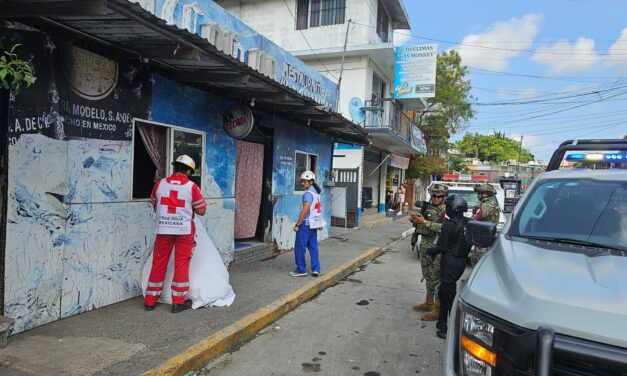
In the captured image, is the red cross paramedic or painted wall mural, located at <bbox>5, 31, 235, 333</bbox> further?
the red cross paramedic

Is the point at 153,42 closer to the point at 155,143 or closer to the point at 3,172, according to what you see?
the point at 155,143

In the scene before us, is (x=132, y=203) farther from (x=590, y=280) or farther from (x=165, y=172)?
(x=590, y=280)

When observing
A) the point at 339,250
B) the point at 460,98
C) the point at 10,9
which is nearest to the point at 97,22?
the point at 10,9

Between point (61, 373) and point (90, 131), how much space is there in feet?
8.15

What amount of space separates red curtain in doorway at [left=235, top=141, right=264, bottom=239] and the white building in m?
6.83

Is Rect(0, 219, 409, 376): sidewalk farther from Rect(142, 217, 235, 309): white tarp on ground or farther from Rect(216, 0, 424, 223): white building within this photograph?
Rect(216, 0, 424, 223): white building

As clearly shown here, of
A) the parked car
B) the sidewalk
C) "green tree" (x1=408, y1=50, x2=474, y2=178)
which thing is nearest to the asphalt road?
the sidewalk

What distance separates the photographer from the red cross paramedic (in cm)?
464

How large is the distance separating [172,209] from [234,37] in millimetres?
4548

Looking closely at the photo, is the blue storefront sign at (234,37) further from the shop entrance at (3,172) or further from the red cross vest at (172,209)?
the red cross vest at (172,209)

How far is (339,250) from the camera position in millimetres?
9773

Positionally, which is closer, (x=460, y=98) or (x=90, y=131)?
(x=90, y=131)

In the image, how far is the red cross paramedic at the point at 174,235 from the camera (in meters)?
4.64

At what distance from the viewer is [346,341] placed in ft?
14.6
